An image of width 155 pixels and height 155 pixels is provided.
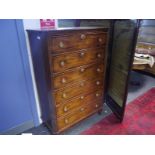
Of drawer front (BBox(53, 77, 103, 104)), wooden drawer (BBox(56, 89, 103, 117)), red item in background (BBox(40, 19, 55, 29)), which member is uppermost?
red item in background (BBox(40, 19, 55, 29))

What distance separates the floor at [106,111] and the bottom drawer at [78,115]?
136 mm

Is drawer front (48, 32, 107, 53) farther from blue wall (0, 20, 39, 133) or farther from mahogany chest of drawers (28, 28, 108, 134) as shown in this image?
blue wall (0, 20, 39, 133)

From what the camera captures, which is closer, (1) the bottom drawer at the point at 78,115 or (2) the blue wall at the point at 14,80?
(2) the blue wall at the point at 14,80


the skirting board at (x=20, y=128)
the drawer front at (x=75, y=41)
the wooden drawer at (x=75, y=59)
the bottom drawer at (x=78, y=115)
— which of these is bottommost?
the skirting board at (x=20, y=128)

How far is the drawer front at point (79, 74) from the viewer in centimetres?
141

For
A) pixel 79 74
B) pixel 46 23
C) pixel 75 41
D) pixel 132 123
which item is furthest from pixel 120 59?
pixel 46 23

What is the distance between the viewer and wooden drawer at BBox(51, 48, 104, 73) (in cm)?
132

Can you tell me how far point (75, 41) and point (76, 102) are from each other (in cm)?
70

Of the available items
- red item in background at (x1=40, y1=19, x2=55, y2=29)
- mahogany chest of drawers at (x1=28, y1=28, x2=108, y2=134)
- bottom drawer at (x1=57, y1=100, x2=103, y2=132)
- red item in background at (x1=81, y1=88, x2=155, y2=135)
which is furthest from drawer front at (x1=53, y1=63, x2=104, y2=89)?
red item in background at (x1=81, y1=88, x2=155, y2=135)

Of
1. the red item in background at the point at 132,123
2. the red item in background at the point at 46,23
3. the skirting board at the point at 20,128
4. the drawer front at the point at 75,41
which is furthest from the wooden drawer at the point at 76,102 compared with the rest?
the red item in background at the point at 46,23

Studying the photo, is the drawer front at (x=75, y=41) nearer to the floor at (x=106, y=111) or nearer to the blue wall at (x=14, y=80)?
the blue wall at (x=14, y=80)

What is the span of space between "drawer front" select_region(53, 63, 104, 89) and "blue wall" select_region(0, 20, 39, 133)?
0.42 meters

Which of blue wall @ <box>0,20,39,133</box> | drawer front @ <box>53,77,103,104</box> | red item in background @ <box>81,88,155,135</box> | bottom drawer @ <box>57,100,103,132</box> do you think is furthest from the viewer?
red item in background @ <box>81,88,155,135</box>

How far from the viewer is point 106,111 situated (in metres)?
2.19
